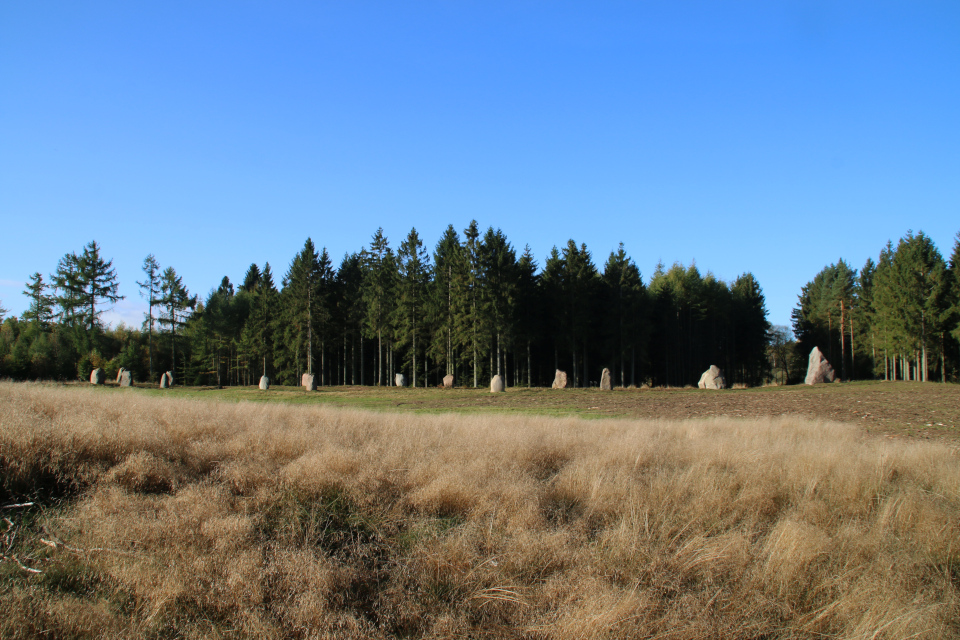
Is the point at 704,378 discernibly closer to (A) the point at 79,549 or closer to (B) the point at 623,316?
(B) the point at 623,316

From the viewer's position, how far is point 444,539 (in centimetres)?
488

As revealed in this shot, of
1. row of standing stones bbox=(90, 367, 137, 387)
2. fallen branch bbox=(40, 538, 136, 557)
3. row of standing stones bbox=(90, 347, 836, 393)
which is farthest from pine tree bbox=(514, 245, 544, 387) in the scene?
fallen branch bbox=(40, 538, 136, 557)

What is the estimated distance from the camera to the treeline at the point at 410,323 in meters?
40.7

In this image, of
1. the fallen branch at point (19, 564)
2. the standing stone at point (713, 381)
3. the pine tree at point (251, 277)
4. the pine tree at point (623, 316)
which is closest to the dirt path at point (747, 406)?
the standing stone at point (713, 381)

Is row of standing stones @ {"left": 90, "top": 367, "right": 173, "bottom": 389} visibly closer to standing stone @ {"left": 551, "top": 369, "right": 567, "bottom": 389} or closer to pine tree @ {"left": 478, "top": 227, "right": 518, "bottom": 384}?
pine tree @ {"left": 478, "top": 227, "right": 518, "bottom": 384}

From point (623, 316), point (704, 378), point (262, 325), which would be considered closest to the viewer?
point (704, 378)

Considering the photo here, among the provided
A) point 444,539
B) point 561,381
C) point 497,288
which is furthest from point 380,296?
point 444,539

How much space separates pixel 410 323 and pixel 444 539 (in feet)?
126

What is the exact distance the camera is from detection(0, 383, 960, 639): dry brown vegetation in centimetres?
382

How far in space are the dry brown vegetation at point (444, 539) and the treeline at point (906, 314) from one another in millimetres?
46308

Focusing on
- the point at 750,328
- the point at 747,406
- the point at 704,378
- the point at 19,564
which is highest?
the point at 750,328

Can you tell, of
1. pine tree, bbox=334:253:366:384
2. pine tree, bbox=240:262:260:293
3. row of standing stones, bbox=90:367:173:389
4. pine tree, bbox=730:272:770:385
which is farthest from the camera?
pine tree, bbox=240:262:260:293

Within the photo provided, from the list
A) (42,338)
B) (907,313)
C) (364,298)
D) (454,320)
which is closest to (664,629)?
(454,320)

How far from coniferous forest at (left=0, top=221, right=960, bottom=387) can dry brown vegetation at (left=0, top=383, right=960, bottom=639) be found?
3095 centimetres
